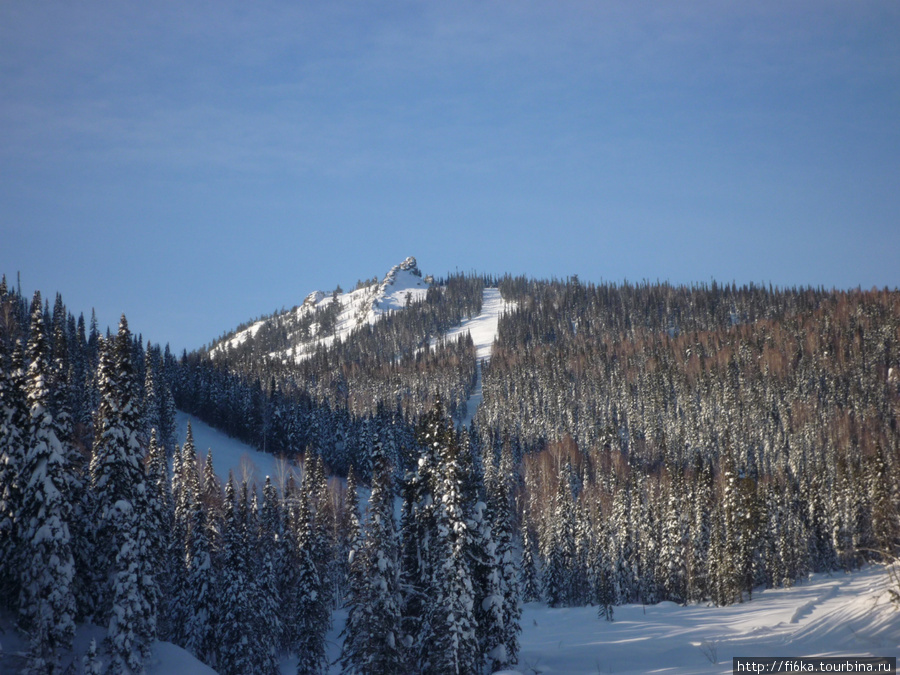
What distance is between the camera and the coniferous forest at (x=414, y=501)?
95.1 ft

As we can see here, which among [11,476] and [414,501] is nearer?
[11,476]

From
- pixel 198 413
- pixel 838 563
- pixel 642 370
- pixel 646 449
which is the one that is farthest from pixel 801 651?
pixel 642 370

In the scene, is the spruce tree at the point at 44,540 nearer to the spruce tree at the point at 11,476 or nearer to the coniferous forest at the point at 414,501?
the coniferous forest at the point at 414,501

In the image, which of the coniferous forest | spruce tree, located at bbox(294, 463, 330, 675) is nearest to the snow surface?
the coniferous forest

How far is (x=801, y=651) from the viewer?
94.1ft

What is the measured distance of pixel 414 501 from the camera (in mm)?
34375

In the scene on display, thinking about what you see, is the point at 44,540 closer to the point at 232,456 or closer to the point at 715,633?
the point at 715,633

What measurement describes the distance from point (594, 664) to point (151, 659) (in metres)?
24.0

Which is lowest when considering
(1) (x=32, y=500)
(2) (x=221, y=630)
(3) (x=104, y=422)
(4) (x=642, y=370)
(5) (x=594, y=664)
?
(5) (x=594, y=664)

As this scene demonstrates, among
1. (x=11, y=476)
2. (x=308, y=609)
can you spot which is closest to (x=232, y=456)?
(x=308, y=609)

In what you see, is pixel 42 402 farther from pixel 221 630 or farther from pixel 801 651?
pixel 801 651

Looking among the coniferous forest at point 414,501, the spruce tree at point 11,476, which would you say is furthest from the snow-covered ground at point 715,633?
the spruce tree at point 11,476

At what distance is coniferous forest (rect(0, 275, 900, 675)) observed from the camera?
1142 inches

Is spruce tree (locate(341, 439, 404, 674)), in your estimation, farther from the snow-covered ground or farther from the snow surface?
the snow surface
